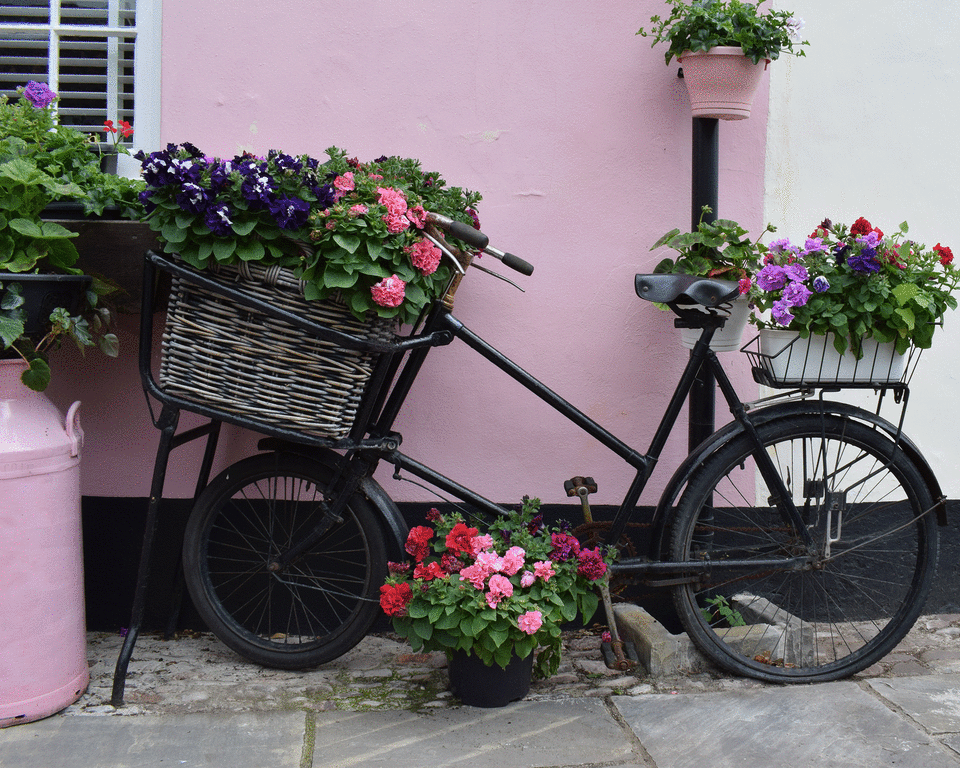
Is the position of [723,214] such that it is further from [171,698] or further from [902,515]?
[171,698]

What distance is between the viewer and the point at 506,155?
3.38m

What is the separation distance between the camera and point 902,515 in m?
3.59

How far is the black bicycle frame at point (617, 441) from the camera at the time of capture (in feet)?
9.86

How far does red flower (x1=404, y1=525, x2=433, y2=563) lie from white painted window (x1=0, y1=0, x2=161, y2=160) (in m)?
1.77

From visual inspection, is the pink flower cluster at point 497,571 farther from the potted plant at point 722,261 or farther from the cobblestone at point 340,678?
the potted plant at point 722,261

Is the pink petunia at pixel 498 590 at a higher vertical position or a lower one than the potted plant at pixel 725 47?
lower

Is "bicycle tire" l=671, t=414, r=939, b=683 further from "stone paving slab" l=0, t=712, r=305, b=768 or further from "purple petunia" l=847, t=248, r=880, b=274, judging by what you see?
"stone paving slab" l=0, t=712, r=305, b=768

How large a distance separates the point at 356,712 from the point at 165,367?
1253 millimetres

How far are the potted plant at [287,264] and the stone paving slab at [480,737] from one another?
927 millimetres

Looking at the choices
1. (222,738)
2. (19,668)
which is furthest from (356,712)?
(19,668)

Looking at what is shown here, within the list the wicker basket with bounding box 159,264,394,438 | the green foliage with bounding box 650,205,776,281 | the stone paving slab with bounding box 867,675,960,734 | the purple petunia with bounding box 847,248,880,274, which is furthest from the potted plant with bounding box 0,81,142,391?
the stone paving slab with bounding box 867,675,960,734

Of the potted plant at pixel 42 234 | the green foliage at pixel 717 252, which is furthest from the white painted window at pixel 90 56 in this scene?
the green foliage at pixel 717 252

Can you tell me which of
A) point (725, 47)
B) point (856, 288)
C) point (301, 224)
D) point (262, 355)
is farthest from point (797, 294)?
point (262, 355)

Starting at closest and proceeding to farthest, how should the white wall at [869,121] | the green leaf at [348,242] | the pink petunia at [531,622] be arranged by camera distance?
the green leaf at [348,242]
the pink petunia at [531,622]
the white wall at [869,121]
